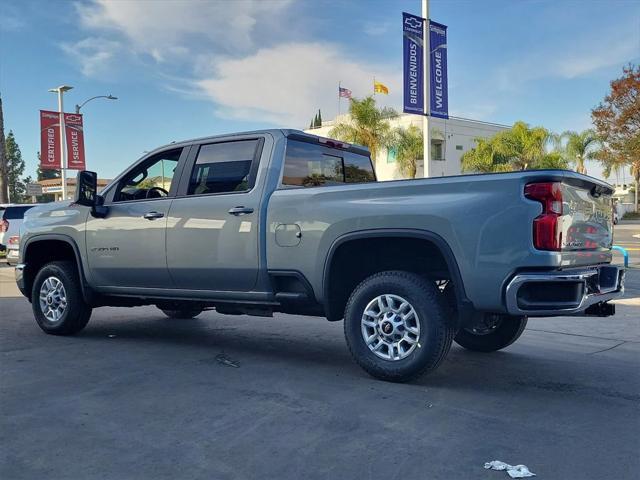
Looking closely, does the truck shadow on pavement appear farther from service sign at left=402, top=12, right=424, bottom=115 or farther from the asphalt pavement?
service sign at left=402, top=12, right=424, bottom=115

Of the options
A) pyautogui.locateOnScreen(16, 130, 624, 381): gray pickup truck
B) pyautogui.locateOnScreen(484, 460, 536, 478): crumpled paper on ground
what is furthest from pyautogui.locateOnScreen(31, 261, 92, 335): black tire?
pyautogui.locateOnScreen(484, 460, 536, 478): crumpled paper on ground

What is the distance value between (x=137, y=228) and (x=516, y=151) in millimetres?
48793

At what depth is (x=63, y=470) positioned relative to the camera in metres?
3.14

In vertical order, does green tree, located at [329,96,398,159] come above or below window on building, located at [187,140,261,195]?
above

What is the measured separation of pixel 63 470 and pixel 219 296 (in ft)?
8.52

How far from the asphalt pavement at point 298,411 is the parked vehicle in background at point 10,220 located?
10.4m

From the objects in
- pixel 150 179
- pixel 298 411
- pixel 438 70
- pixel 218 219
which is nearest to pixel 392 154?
pixel 438 70

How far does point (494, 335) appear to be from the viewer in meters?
5.86

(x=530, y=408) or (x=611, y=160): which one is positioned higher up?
(x=611, y=160)

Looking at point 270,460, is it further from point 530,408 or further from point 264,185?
point 264,185

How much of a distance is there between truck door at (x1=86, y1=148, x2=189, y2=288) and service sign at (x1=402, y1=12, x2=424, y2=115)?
9890 millimetres

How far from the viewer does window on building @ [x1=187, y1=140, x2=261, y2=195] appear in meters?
5.56

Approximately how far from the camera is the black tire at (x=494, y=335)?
226 inches

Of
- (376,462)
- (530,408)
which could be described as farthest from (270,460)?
(530,408)
